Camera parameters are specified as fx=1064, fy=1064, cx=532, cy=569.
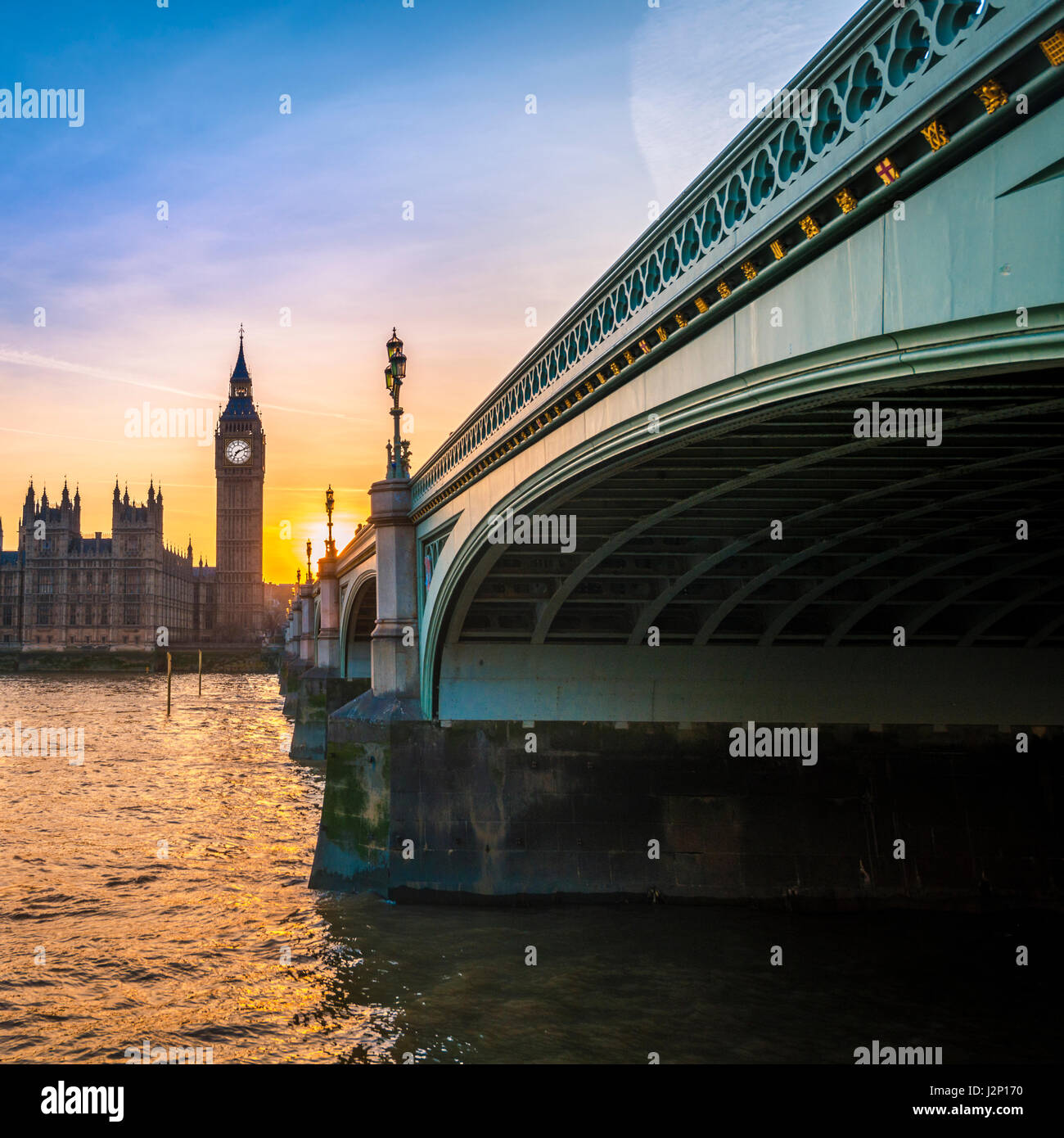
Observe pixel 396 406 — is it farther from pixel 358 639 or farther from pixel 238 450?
pixel 238 450

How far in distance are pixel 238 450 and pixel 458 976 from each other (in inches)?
5474

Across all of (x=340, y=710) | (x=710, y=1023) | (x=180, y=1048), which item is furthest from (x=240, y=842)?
(x=710, y=1023)

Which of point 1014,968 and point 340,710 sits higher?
point 340,710

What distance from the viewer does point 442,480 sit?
1518cm

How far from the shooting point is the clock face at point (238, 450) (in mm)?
143625

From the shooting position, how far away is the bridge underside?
31.3 feet

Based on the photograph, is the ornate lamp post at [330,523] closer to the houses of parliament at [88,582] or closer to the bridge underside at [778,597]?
the bridge underside at [778,597]

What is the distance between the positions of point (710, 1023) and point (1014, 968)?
396cm

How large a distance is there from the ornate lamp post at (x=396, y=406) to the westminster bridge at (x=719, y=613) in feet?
1.21

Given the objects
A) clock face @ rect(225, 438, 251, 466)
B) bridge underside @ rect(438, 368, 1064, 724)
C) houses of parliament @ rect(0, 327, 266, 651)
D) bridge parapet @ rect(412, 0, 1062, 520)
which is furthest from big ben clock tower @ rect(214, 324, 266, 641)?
bridge parapet @ rect(412, 0, 1062, 520)

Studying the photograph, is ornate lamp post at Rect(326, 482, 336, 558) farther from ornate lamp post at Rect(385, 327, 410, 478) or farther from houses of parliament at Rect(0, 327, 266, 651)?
houses of parliament at Rect(0, 327, 266, 651)
